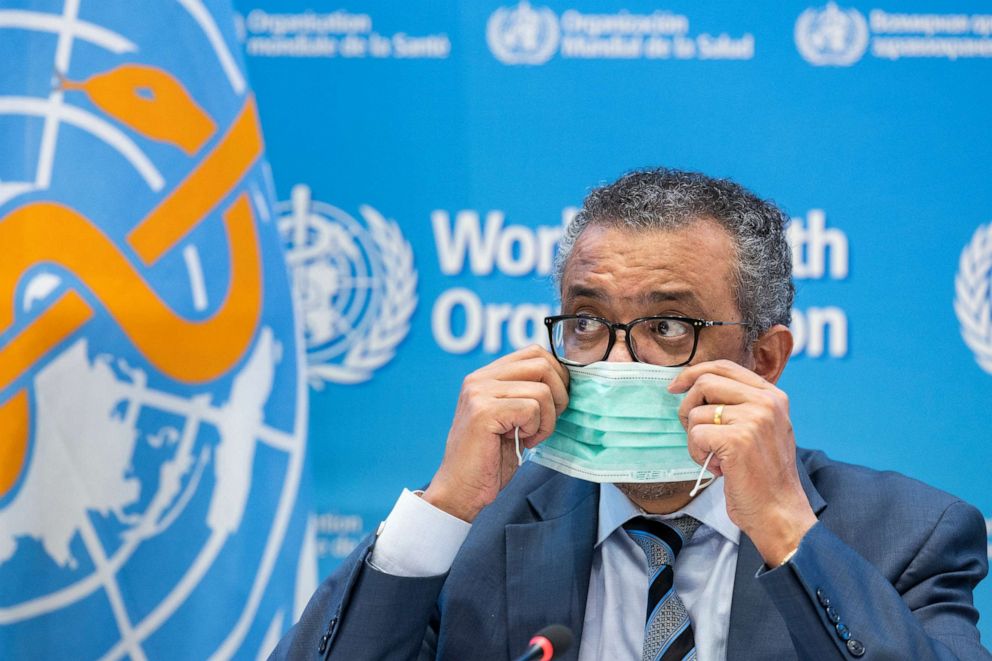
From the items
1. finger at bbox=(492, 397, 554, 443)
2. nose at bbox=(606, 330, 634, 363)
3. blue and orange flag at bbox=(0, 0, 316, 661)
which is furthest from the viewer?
blue and orange flag at bbox=(0, 0, 316, 661)

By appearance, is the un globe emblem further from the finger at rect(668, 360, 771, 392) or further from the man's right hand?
the finger at rect(668, 360, 771, 392)

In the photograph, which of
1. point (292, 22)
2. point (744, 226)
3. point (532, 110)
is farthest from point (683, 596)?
point (292, 22)

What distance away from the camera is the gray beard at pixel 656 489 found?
7.47 feet

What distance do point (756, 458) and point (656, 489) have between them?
381 mm

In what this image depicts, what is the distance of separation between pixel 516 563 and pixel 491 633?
153 millimetres

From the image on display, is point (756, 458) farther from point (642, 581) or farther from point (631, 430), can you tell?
point (642, 581)

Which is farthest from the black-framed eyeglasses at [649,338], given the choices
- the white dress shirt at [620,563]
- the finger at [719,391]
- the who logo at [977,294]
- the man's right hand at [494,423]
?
the who logo at [977,294]

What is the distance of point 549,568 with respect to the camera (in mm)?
2291

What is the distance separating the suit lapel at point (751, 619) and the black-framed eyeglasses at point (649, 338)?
16.4 inches

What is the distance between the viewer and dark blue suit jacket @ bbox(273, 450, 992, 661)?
6.30 feet

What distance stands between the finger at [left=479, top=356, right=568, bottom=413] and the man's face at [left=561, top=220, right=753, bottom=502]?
0.13m

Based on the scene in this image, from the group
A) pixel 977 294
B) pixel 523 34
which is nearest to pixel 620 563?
pixel 977 294

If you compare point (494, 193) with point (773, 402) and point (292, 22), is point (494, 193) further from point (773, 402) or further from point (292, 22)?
point (773, 402)

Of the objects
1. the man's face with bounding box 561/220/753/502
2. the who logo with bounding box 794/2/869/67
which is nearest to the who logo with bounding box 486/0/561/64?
the who logo with bounding box 794/2/869/67
